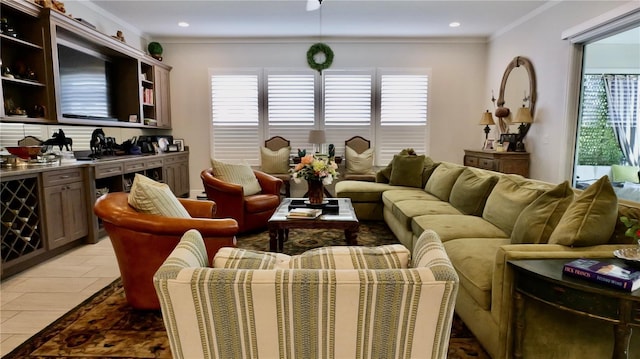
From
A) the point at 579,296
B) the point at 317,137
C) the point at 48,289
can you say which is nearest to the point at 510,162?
the point at 317,137

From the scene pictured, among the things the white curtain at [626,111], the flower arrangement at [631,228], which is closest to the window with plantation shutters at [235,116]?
the white curtain at [626,111]

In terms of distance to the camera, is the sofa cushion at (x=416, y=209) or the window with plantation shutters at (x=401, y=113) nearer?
the sofa cushion at (x=416, y=209)

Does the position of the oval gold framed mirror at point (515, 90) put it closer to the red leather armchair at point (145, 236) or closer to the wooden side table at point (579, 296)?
the wooden side table at point (579, 296)

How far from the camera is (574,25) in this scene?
4305 millimetres

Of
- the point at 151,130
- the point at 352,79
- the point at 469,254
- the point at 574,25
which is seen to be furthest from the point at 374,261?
the point at 151,130

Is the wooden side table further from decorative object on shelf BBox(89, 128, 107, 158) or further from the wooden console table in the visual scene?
decorative object on shelf BBox(89, 128, 107, 158)

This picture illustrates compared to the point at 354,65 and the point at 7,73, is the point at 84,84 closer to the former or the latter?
the point at 7,73

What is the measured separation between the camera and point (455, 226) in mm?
2891

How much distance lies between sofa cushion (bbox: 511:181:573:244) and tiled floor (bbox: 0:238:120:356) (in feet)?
9.94

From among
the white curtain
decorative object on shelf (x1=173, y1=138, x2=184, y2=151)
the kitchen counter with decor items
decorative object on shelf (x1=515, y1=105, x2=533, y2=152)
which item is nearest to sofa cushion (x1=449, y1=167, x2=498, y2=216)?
decorative object on shelf (x1=515, y1=105, x2=533, y2=152)

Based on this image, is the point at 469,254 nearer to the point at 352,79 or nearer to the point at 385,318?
the point at 385,318

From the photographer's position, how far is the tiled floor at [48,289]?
2324 mm

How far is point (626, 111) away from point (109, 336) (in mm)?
5612

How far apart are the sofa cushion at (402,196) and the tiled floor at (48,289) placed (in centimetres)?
290
